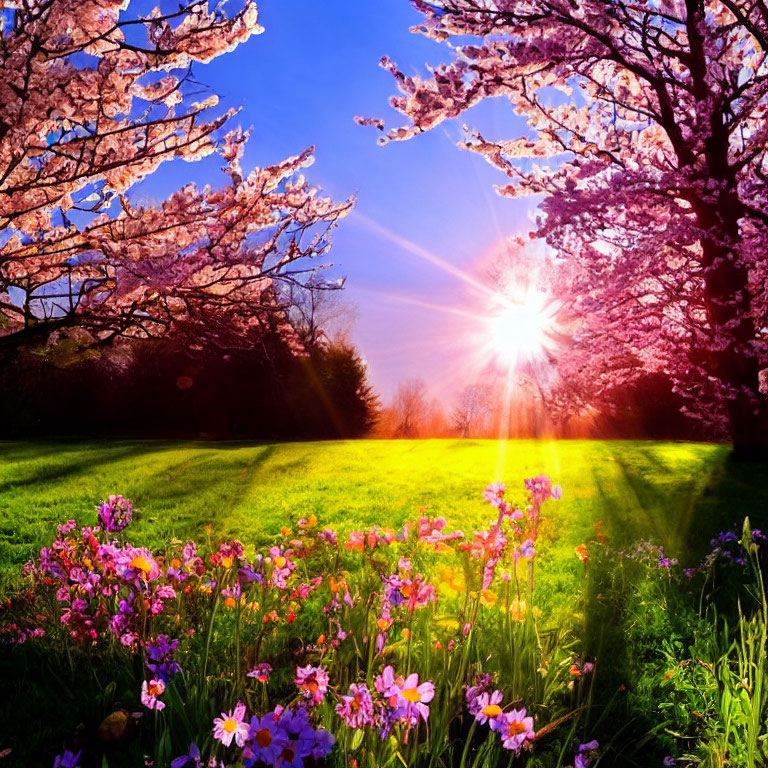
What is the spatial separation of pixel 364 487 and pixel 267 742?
10.0 meters

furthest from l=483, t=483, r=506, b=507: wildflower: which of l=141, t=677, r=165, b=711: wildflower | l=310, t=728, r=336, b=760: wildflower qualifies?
l=141, t=677, r=165, b=711: wildflower

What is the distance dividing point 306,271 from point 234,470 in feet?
31.2

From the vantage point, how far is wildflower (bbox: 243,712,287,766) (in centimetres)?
133

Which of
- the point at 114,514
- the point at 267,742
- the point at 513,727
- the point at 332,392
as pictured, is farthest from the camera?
the point at 332,392

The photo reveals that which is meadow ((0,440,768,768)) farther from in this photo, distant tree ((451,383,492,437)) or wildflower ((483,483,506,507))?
distant tree ((451,383,492,437))

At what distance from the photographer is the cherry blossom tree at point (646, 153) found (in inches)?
321

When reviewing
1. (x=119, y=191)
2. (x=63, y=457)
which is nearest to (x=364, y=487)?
(x=119, y=191)

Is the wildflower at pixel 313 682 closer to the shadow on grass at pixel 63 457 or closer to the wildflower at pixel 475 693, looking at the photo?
the wildflower at pixel 475 693

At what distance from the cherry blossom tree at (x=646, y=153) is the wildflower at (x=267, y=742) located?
26.9ft

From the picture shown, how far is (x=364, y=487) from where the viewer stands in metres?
11.3

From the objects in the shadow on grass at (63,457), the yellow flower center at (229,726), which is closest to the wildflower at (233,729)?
the yellow flower center at (229,726)

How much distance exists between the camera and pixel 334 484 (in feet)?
38.4

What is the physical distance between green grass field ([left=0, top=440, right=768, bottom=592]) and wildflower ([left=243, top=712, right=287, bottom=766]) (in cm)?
499

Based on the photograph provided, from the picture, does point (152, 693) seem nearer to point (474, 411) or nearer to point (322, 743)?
point (322, 743)
